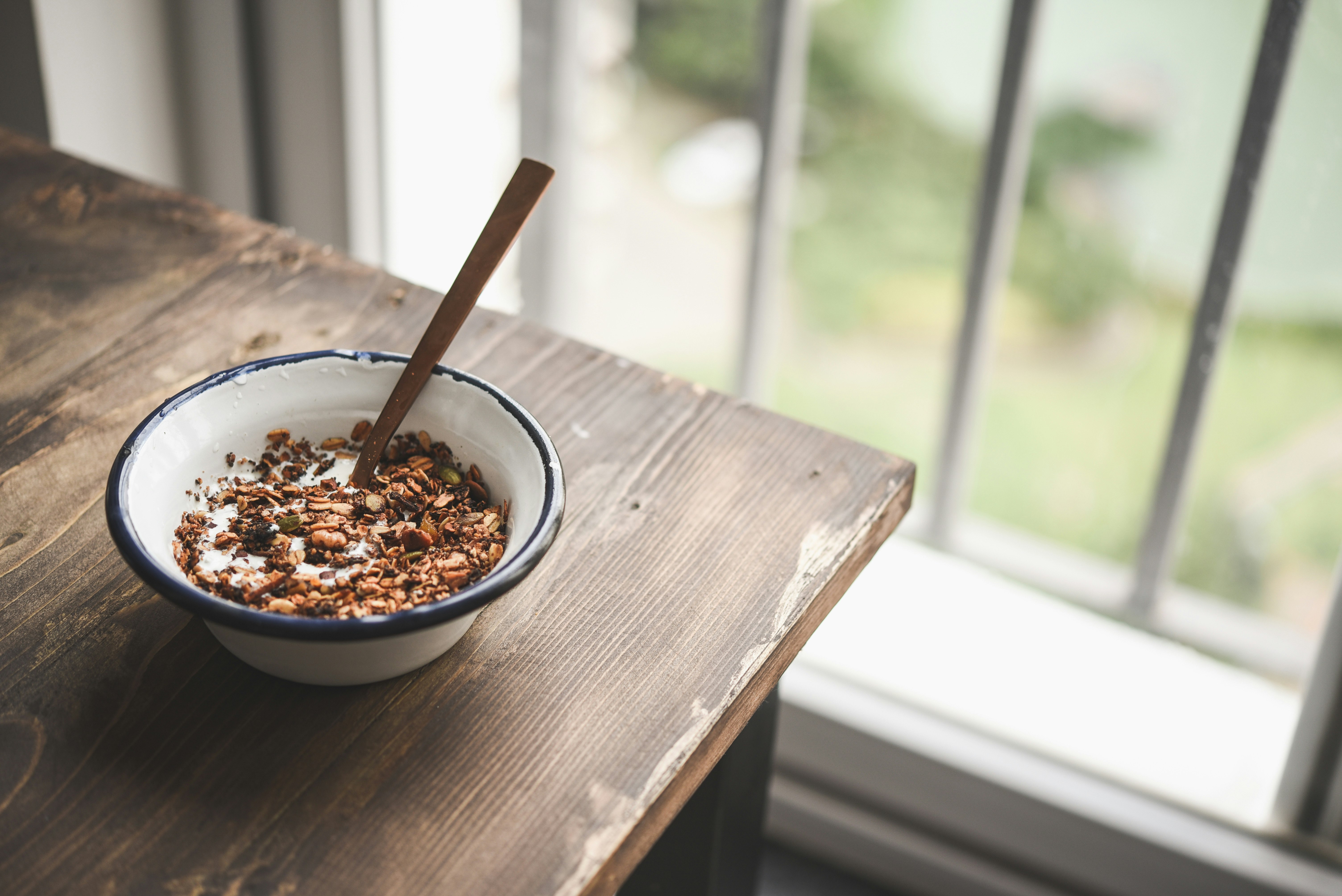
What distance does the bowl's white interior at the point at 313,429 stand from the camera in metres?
0.59

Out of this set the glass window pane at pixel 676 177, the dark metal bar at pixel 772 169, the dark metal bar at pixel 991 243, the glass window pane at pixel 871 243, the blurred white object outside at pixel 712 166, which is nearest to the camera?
the dark metal bar at pixel 991 243

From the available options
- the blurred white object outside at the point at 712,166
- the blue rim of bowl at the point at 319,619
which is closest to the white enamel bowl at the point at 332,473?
the blue rim of bowl at the point at 319,619

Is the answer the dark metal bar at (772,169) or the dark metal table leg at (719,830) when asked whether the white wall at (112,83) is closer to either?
the dark metal bar at (772,169)

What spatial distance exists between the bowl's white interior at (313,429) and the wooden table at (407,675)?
0.20 ft

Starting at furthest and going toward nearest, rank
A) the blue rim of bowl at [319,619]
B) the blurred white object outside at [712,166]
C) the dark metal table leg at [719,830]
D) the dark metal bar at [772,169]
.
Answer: the blurred white object outside at [712,166] < the dark metal bar at [772,169] < the dark metal table leg at [719,830] < the blue rim of bowl at [319,619]

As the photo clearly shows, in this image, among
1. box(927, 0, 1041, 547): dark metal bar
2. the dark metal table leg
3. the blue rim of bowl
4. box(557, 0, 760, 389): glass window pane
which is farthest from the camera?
box(557, 0, 760, 389): glass window pane

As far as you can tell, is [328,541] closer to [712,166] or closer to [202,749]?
[202,749]

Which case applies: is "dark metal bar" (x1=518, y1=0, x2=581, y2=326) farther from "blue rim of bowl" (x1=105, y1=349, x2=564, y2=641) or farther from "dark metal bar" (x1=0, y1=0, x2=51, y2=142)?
"blue rim of bowl" (x1=105, y1=349, x2=564, y2=641)

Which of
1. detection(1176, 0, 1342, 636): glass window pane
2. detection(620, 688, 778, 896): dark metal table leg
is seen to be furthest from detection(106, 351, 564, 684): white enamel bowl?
detection(1176, 0, 1342, 636): glass window pane

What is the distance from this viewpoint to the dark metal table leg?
760 millimetres

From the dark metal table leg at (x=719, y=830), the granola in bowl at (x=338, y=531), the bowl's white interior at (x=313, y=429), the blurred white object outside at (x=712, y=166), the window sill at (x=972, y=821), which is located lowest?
the window sill at (x=972, y=821)

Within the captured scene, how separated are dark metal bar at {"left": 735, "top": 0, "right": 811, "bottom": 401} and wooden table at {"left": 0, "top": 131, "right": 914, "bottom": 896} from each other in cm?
58

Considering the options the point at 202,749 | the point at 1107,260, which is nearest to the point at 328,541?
the point at 202,749

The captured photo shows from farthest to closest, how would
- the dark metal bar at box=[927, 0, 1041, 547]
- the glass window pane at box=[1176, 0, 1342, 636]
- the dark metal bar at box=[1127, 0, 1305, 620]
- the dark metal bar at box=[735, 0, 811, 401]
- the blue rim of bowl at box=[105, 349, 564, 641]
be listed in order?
the glass window pane at box=[1176, 0, 1342, 636] < the dark metal bar at box=[735, 0, 811, 401] < the dark metal bar at box=[927, 0, 1041, 547] < the dark metal bar at box=[1127, 0, 1305, 620] < the blue rim of bowl at box=[105, 349, 564, 641]
